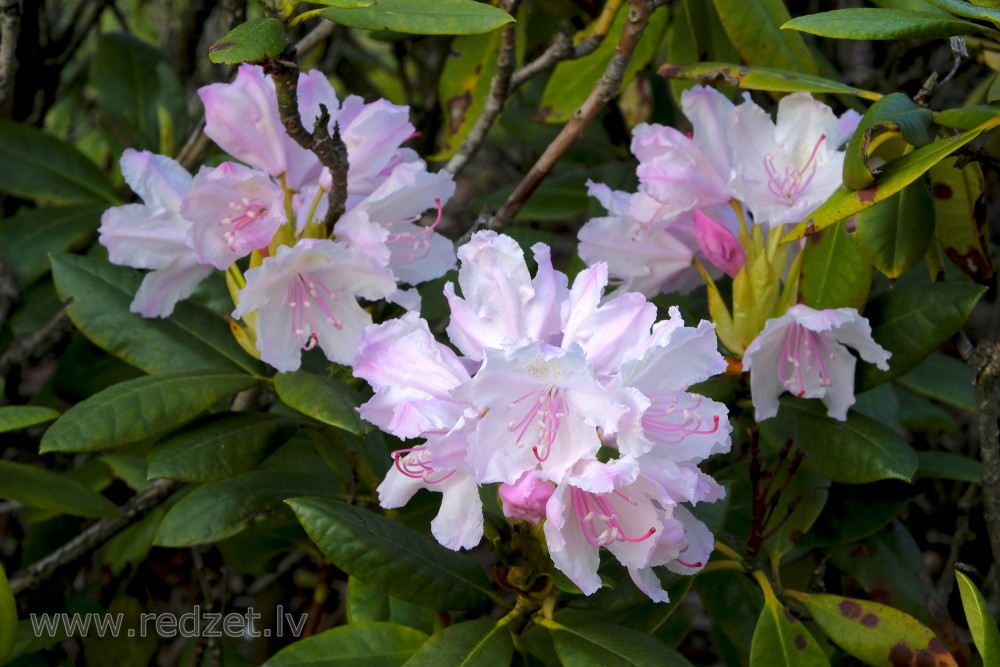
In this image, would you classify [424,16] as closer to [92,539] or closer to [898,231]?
[898,231]

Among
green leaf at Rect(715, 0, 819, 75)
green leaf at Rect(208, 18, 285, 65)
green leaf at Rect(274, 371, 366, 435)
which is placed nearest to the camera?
green leaf at Rect(208, 18, 285, 65)

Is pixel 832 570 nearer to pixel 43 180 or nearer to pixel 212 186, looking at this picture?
pixel 212 186

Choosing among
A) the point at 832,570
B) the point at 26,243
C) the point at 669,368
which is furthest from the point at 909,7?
the point at 26,243

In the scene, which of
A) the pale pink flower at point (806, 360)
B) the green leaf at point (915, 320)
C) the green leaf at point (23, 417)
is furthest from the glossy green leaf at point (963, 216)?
the green leaf at point (23, 417)

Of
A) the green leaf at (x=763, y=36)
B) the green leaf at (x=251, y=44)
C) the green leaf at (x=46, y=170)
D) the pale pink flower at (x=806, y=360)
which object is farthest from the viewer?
the green leaf at (x=46, y=170)

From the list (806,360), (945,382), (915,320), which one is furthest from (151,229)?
(945,382)

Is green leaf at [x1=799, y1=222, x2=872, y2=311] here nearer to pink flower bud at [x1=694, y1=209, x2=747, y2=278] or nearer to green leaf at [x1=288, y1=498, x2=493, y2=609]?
pink flower bud at [x1=694, y1=209, x2=747, y2=278]

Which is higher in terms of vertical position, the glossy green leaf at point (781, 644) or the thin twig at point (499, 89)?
the thin twig at point (499, 89)

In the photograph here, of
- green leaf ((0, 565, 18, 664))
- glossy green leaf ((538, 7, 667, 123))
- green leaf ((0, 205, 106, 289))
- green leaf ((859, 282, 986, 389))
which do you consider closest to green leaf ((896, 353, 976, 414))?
green leaf ((859, 282, 986, 389))

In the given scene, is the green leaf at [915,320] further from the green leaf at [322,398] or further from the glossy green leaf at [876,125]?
the green leaf at [322,398]
